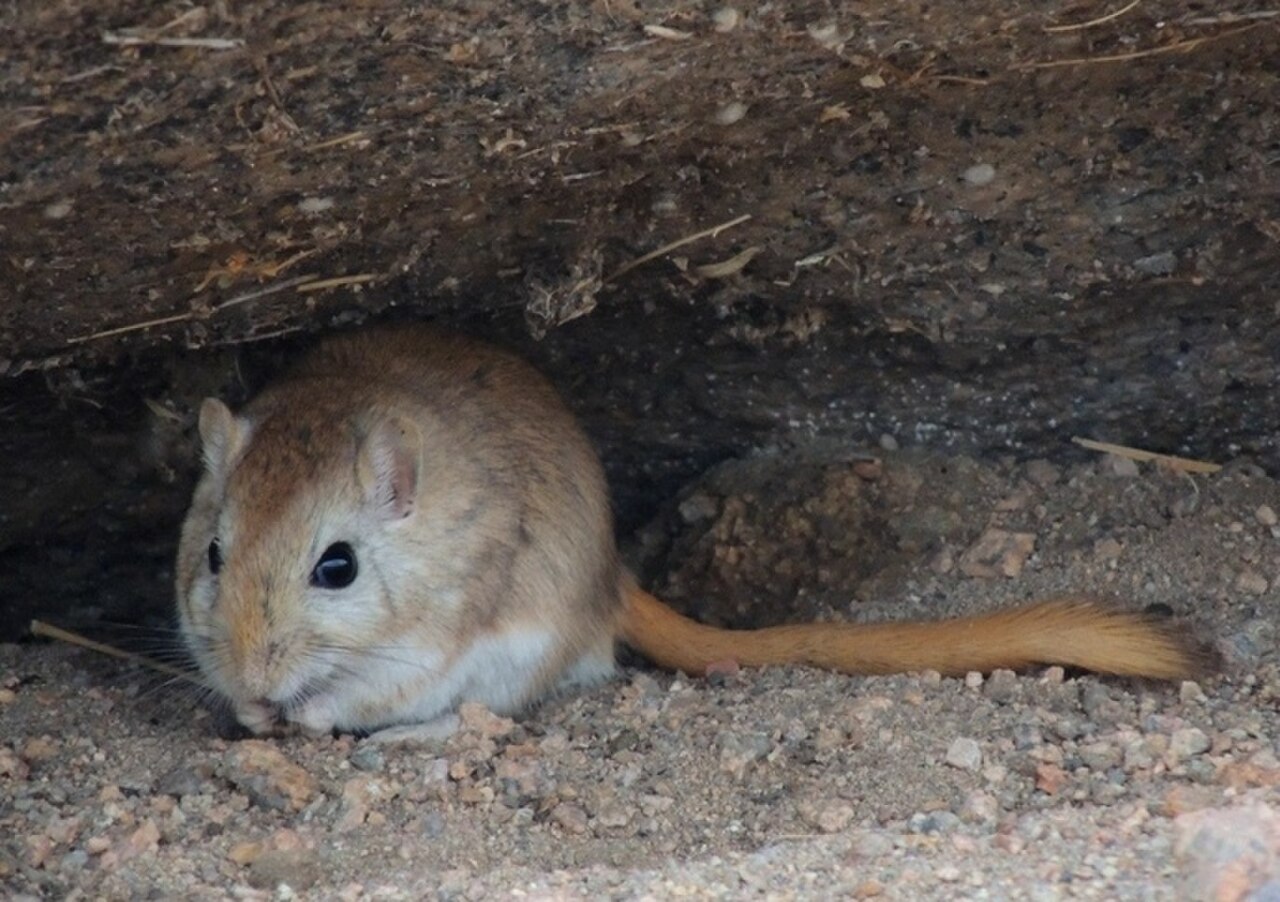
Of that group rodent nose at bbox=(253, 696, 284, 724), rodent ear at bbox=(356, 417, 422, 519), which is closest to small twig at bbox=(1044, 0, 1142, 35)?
rodent ear at bbox=(356, 417, 422, 519)

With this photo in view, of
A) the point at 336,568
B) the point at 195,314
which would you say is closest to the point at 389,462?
the point at 336,568

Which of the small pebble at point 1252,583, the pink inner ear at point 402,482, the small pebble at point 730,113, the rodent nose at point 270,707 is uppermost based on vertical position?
the small pebble at point 730,113

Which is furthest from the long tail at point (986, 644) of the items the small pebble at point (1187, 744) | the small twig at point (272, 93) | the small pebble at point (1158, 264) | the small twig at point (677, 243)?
the small twig at point (272, 93)

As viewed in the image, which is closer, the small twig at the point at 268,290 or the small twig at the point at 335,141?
the small twig at the point at 335,141

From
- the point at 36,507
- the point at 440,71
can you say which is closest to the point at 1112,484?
the point at 440,71

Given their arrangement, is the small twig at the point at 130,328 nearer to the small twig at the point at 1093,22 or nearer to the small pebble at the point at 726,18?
the small pebble at the point at 726,18

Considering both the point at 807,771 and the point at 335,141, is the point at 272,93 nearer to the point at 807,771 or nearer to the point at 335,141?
the point at 335,141

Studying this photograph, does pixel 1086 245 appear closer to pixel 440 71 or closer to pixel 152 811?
pixel 440 71

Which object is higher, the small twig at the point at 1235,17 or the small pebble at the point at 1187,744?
the small twig at the point at 1235,17
